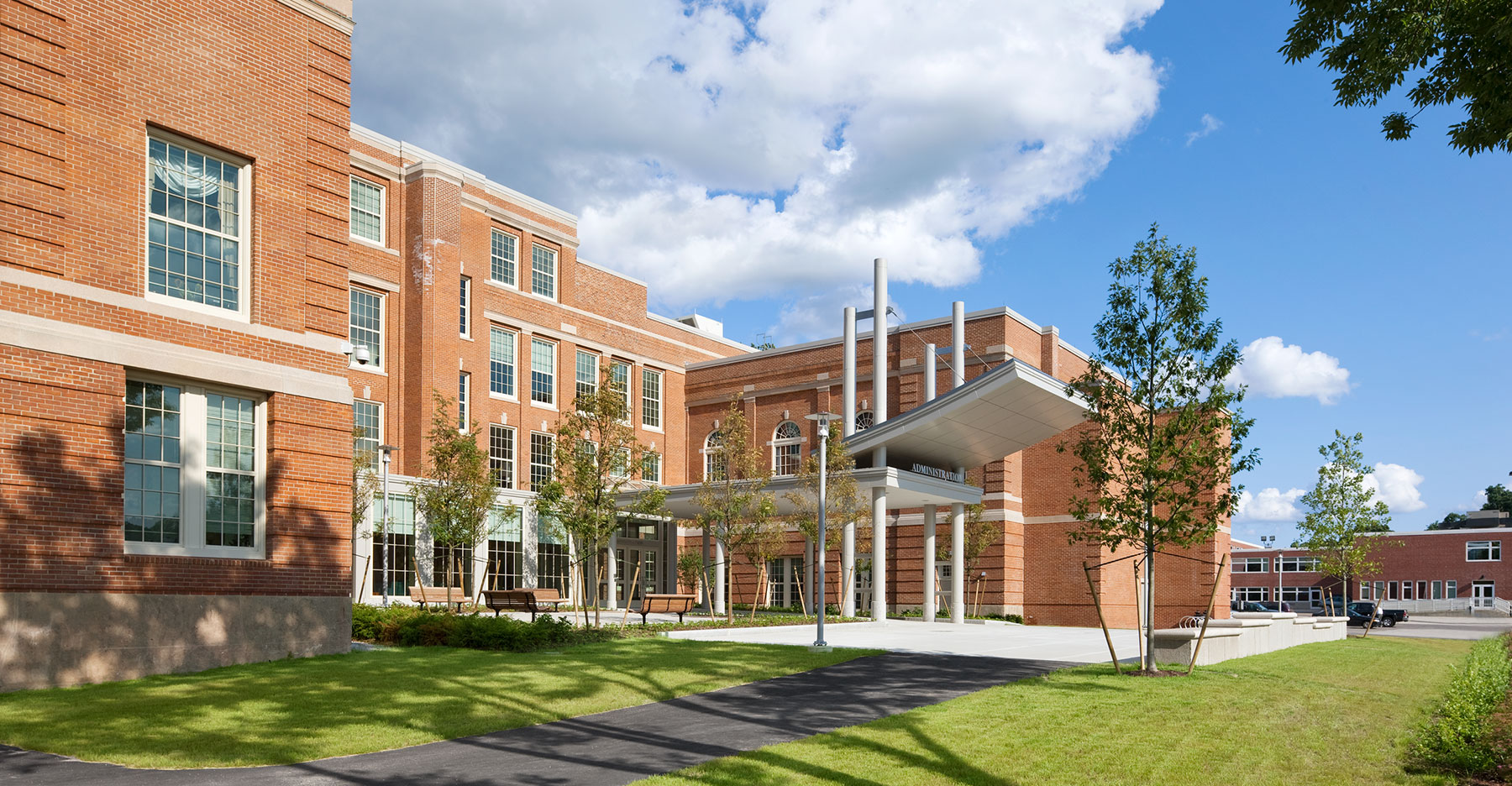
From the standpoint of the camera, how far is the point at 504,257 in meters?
42.6

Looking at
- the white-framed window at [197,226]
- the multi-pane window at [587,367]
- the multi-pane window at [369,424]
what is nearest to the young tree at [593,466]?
the white-framed window at [197,226]

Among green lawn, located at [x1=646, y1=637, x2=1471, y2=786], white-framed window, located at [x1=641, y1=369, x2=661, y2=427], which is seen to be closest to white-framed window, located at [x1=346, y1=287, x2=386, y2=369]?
white-framed window, located at [x1=641, y1=369, x2=661, y2=427]

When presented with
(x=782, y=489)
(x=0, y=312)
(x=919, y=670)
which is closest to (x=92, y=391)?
(x=0, y=312)

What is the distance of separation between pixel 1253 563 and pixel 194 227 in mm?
102365

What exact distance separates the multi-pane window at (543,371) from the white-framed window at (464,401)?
3.37m

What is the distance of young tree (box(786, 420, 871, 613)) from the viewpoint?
1233 inches

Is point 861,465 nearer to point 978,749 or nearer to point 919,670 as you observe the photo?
point 919,670

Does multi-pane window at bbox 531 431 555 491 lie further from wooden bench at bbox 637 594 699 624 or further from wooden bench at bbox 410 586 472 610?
wooden bench at bbox 637 594 699 624

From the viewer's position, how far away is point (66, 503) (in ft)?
50.0

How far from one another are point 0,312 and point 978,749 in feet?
46.1

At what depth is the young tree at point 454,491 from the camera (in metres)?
34.6

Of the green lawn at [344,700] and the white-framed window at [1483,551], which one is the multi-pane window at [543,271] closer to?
the green lawn at [344,700]

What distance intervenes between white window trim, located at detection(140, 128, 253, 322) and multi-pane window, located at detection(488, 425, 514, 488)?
23185mm

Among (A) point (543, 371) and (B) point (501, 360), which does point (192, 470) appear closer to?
(B) point (501, 360)
